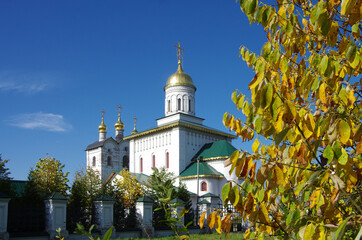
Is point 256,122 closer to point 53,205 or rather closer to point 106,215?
point 53,205

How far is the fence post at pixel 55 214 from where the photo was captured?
1324 centimetres

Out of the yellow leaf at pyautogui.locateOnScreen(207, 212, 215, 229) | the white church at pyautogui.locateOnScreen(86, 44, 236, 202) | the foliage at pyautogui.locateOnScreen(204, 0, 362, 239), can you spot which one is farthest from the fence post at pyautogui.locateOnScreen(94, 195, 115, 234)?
the yellow leaf at pyautogui.locateOnScreen(207, 212, 215, 229)

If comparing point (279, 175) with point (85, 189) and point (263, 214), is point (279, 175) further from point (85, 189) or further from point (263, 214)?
point (85, 189)

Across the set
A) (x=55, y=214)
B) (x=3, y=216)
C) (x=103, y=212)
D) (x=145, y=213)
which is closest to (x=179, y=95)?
(x=145, y=213)

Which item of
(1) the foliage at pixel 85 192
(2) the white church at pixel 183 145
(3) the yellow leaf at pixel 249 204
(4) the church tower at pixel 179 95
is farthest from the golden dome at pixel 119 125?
(3) the yellow leaf at pixel 249 204

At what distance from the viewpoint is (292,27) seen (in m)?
2.44

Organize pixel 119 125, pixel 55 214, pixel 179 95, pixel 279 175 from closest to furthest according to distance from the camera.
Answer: pixel 279 175
pixel 55 214
pixel 179 95
pixel 119 125

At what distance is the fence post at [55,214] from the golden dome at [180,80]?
68.7 feet

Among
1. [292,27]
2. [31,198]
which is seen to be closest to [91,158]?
[31,198]

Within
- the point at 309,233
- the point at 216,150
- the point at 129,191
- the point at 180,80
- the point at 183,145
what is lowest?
the point at 129,191

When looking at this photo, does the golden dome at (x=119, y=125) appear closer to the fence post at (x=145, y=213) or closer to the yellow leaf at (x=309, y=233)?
the fence post at (x=145, y=213)

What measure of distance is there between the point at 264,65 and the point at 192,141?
97.1 feet

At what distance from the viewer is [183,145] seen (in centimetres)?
3089

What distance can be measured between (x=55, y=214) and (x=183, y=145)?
1812 centimetres
